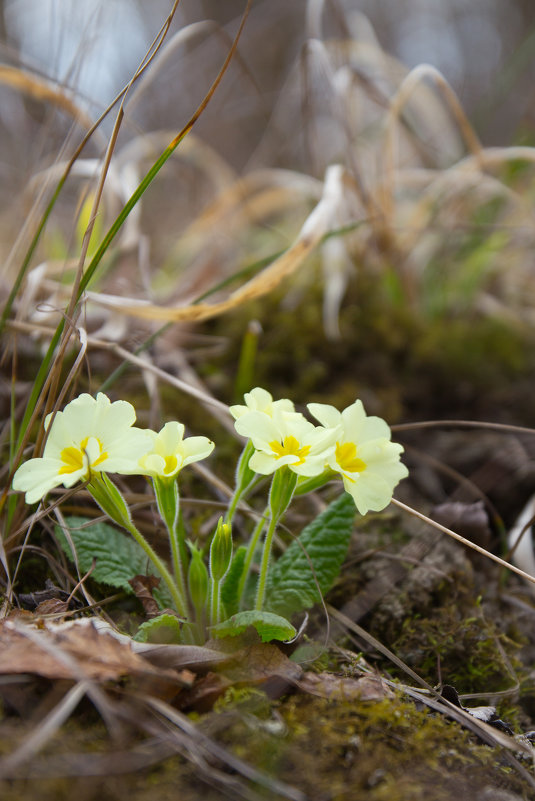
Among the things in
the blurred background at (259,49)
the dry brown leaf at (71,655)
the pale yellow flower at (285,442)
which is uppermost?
the blurred background at (259,49)

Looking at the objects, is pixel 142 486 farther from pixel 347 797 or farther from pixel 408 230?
pixel 408 230

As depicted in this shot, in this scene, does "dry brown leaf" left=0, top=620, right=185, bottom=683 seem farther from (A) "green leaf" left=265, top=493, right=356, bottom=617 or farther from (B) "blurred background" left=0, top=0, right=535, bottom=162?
(B) "blurred background" left=0, top=0, right=535, bottom=162

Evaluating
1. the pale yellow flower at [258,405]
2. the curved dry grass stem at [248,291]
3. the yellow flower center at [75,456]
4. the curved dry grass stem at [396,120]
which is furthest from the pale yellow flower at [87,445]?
the curved dry grass stem at [396,120]

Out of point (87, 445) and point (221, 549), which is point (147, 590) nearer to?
point (221, 549)

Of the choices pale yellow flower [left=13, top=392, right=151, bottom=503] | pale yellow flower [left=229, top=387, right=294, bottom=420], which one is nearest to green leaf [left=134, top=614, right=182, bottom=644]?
pale yellow flower [left=13, top=392, right=151, bottom=503]

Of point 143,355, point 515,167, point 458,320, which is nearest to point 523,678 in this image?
point 143,355

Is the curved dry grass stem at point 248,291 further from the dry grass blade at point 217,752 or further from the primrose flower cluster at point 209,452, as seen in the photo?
the dry grass blade at point 217,752
